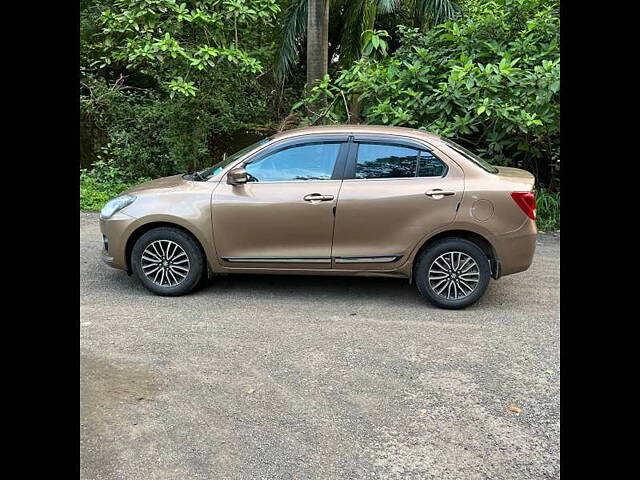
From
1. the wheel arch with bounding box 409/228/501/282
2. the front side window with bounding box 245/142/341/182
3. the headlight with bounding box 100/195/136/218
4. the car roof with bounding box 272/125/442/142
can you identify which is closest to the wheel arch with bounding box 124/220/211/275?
the headlight with bounding box 100/195/136/218

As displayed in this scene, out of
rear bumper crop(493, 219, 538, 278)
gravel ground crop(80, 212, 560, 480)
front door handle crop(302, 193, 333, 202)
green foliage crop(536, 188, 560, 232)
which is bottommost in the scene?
gravel ground crop(80, 212, 560, 480)

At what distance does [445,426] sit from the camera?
11.2 ft

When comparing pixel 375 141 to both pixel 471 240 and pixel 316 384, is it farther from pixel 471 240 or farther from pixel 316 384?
pixel 316 384

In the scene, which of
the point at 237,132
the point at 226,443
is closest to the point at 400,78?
A: the point at 237,132

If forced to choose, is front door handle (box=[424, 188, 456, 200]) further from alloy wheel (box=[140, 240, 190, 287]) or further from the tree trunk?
the tree trunk

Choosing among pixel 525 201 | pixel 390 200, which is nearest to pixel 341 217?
pixel 390 200

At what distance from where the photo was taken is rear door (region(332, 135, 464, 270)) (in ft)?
17.4

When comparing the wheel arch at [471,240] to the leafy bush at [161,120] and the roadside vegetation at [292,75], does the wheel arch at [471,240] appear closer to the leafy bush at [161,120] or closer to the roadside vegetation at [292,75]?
the roadside vegetation at [292,75]

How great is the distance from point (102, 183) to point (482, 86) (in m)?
7.40

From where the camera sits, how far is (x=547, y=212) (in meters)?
9.16

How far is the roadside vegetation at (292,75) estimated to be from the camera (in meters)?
8.41
